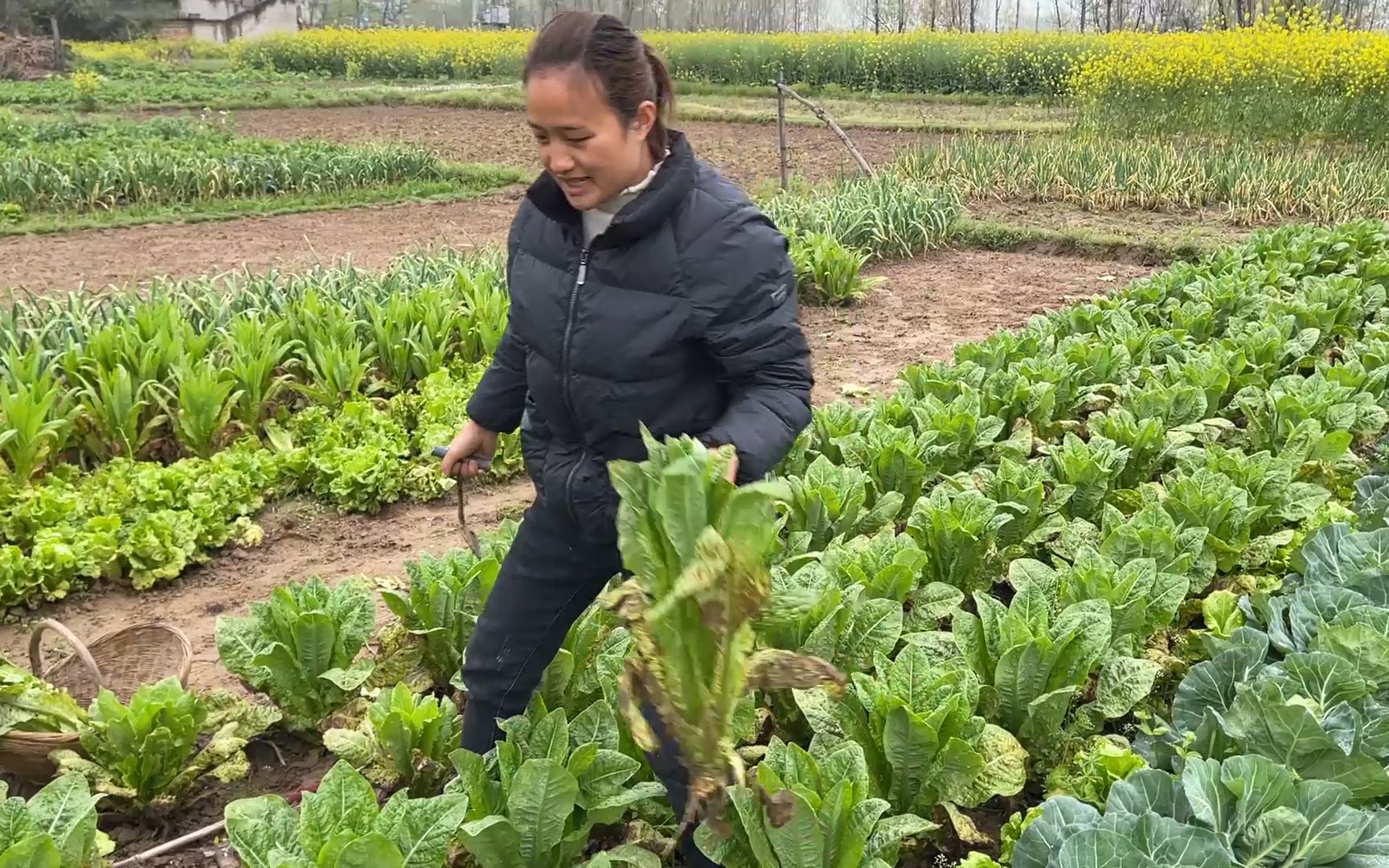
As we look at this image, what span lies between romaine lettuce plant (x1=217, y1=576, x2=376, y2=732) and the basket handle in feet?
0.95

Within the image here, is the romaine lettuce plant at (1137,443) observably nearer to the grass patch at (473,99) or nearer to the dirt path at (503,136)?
the dirt path at (503,136)

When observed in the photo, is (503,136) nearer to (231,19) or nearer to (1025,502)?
(1025,502)

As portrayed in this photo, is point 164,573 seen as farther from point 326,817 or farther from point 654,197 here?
point 654,197

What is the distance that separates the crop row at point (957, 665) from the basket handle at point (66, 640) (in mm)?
142

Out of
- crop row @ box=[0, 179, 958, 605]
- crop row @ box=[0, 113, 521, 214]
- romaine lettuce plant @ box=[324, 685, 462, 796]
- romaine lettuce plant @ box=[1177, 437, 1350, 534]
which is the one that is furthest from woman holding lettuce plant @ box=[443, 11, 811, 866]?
crop row @ box=[0, 113, 521, 214]

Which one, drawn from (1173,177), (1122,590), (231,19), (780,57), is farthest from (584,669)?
(231,19)

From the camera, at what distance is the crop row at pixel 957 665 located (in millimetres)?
1787

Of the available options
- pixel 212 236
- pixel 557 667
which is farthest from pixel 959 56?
pixel 557 667

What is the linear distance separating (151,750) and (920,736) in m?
1.79

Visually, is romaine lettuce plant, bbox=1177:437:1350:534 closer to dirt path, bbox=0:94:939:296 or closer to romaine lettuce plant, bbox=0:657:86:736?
romaine lettuce plant, bbox=0:657:86:736

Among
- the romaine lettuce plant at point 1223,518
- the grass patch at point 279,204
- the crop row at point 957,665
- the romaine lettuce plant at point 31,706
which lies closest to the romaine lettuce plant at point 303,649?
the crop row at point 957,665

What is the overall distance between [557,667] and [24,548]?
2.58m

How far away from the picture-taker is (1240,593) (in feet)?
10.5

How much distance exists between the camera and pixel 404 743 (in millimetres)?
2453
